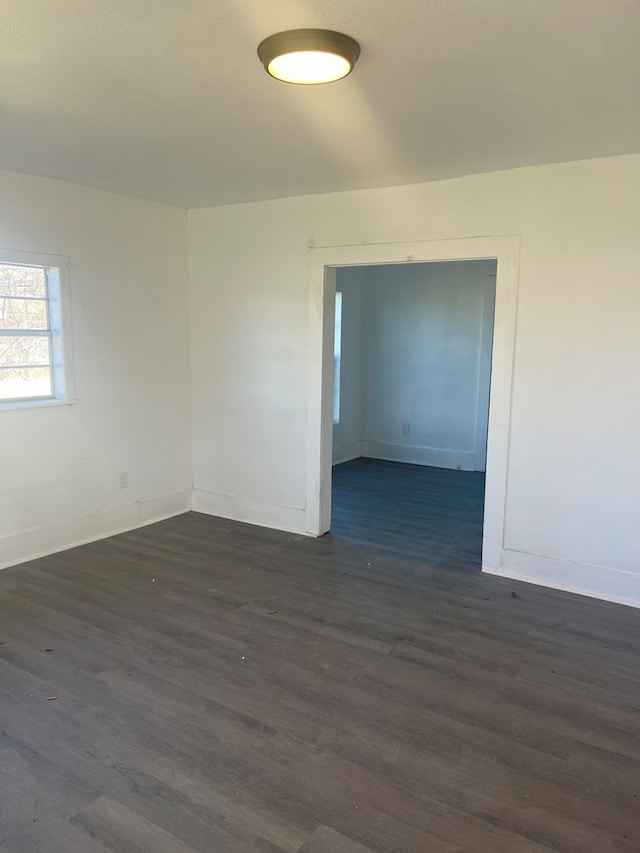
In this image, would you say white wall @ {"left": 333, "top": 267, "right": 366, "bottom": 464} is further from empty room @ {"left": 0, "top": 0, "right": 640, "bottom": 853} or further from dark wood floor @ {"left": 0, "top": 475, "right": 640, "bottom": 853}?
dark wood floor @ {"left": 0, "top": 475, "right": 640, "bottom": 853}

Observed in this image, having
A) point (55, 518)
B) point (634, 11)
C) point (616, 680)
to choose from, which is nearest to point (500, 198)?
point (634, 11)

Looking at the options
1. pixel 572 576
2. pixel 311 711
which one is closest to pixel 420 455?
pixel 572 576

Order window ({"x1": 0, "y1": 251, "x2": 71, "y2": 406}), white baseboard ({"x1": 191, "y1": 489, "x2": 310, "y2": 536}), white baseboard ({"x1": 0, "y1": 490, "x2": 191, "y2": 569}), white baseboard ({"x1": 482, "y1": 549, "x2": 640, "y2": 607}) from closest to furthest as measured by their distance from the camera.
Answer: white baseboard ({"x1": 482, "y1": 549, "x2": 640, "y2": 607})
window ({"x1": 0, "y1": 251, "x2": 71, "y2": 406})
white baseboard ({"x1": 0, "y1": 490, "x2": 191, "y2": 569})
white baseboard ({"x1": 191, "y1": 489, "x2": 310, "y2": 536})

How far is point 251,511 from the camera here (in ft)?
15.8

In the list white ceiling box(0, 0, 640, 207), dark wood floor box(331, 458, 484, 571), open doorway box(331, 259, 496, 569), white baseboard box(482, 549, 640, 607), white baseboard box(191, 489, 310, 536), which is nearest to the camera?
white ceiling box(0, 0, 640, 207)

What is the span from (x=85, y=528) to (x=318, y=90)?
129 inches

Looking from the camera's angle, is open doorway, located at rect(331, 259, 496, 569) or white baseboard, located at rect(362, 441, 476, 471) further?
white baseboard, located at rect(362, 441, 476, 471)

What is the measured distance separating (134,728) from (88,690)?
14.4 inches

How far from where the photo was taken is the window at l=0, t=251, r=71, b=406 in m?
3.81

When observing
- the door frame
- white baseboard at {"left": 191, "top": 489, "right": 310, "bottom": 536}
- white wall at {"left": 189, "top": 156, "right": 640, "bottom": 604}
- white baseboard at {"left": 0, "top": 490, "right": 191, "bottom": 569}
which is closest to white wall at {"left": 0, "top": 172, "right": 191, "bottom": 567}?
white baseboard at {"left": 0, "top": 490, "right": 191, "bottom": 569}

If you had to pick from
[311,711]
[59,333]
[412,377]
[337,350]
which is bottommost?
[311,711]

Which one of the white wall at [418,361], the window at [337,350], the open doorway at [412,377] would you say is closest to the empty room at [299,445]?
the open doorway at [412,377]

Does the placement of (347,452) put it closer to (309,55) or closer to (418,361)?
(418,361)

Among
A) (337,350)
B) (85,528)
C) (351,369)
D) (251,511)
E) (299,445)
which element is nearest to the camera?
(85,528)
